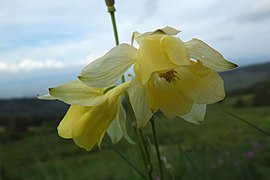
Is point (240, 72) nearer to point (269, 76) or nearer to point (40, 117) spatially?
point (269, 76)

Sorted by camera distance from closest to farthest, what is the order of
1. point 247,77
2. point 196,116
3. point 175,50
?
1. point 175,50
2. point 196,116
3. point 247,77

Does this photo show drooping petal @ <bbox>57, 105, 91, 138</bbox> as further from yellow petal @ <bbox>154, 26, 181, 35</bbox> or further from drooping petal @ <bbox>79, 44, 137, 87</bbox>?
yellow petal @ <bbox>154, 26, 181, 35</bbox>

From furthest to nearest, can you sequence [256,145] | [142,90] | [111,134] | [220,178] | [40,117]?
[40,117] → [256,145] → [220,178] → [111,134] → [142,90]

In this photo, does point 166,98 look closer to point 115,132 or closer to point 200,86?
point 200,86

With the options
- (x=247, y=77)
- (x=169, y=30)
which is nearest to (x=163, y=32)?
(x=169, y=30)

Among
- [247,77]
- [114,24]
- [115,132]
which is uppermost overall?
[114,24]

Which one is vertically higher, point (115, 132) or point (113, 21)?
point (113, 21)

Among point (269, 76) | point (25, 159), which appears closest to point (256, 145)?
point (25, 159)
